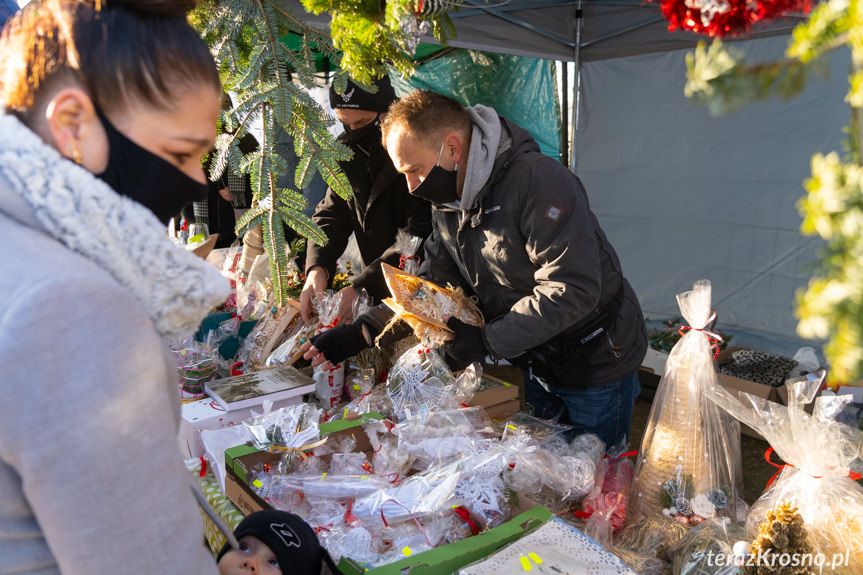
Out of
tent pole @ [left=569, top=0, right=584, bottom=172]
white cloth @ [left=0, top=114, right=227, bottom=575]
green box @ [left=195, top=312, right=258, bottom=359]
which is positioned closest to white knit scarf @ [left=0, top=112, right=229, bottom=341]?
white cloth @ [left=0, top=114, right=227, bottom=575]

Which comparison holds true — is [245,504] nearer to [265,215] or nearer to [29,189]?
[265,215]

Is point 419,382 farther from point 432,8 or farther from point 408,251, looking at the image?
point 432,8

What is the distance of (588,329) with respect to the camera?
87.2 inches

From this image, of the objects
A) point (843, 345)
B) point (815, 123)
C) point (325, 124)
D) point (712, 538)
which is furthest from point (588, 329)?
point (815, 123)

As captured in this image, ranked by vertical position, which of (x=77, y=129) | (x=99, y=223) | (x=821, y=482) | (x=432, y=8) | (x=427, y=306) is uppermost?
(x=432, y=8)

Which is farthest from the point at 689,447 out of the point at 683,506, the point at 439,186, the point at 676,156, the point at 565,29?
the point at 565,29

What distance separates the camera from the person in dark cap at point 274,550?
1132 mm

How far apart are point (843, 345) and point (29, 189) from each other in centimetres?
83

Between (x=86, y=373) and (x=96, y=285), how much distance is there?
93 mm

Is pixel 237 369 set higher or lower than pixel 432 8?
lower

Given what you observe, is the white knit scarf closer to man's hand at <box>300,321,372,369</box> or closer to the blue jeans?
man's hand at <box>300,321,372,369</box>

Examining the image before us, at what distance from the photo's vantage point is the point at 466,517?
1.50 m

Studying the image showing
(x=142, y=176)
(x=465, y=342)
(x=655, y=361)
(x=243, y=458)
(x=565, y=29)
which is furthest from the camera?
(x=565, y=29)

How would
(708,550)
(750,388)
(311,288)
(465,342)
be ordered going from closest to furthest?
(708,550), (465,342), (311,288), (750,388)
